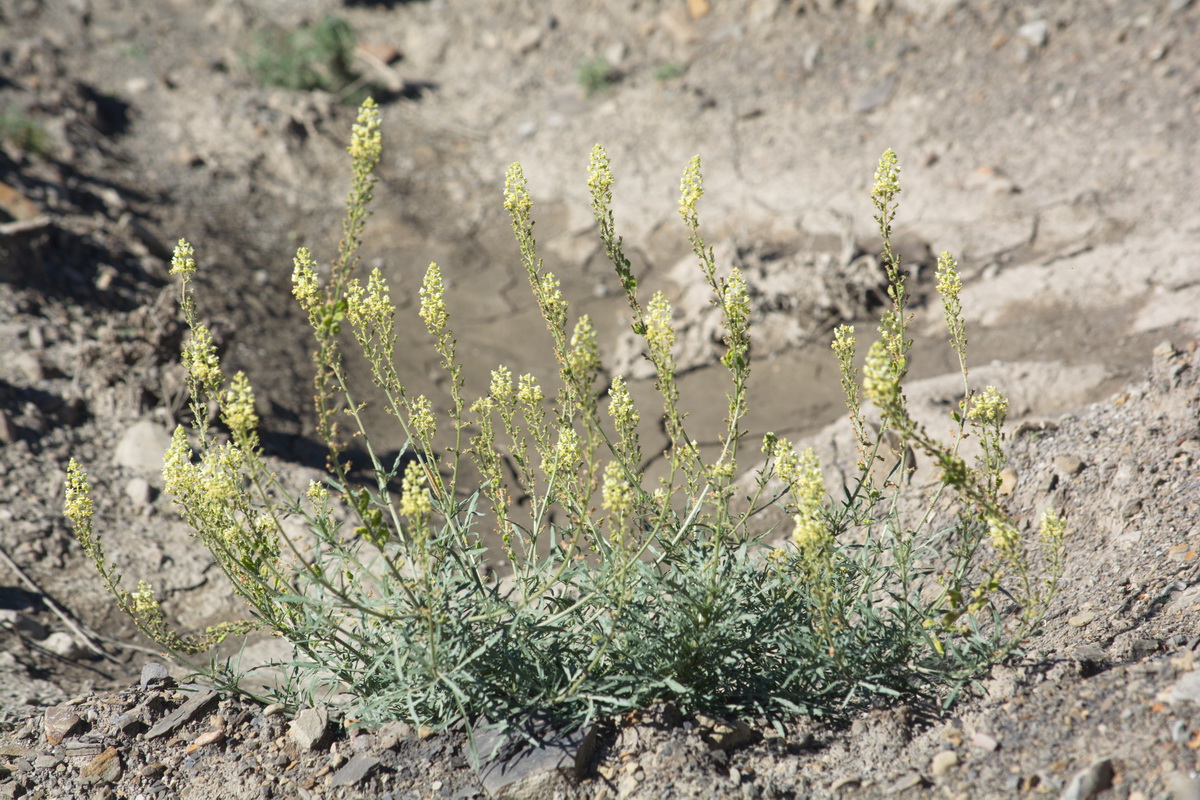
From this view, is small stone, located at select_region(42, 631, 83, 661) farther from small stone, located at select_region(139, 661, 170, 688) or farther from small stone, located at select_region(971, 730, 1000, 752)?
small stone, located at select_region(971, 730, 1000, 752)

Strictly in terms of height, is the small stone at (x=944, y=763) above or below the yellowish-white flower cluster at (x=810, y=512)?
below

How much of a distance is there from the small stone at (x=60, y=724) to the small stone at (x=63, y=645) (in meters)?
0.72

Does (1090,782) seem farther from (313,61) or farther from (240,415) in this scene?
(313,61)

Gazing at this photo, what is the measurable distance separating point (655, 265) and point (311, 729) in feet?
16.1

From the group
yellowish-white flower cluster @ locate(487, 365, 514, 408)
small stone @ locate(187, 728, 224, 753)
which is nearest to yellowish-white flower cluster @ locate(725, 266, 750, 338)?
yellowish-white flower cluster @ locate(487, 365, 514, 408)

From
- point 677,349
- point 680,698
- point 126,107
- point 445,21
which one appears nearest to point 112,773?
point 680,698

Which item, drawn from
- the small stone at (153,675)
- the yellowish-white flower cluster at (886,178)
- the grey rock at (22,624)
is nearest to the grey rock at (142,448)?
the grey rock at (22,624)

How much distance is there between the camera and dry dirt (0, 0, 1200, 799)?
7.87ft

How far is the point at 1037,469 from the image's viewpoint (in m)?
3.72

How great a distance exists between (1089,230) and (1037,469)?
2.93 meters

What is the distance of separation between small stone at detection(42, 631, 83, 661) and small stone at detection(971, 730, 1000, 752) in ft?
11.1

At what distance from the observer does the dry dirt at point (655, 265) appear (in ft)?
7.87

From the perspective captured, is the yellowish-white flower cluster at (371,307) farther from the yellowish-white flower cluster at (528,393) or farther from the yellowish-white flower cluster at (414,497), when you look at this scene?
the yellowish-white flower cluster at (414,497)

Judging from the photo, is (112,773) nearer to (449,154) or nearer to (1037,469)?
(1037,469)
